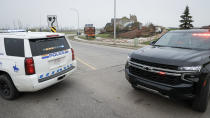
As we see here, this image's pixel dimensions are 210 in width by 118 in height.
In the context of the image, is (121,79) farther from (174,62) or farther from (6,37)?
(6,37)

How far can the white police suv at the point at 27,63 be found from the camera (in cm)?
328

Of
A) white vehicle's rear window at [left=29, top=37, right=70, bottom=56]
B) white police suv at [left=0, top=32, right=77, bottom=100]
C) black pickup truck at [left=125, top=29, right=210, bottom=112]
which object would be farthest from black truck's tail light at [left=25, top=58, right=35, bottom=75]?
black pickup truck at [left=125, top=29, right=210, bottom=112]

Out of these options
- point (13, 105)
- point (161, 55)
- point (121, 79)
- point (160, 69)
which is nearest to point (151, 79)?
point (160, 69)

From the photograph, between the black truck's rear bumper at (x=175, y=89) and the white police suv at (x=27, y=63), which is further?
the white police suv at (x=27, y=63)

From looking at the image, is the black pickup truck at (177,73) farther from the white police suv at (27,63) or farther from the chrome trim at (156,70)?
the white police suv at (27,63)

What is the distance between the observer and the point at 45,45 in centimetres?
369

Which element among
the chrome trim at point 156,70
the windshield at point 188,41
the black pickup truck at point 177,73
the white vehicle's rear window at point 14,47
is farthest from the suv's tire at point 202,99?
the white vehicle's rear window at point 14,47

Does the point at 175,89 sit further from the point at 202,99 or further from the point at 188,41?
the point at 188,41

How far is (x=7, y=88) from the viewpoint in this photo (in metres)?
3.70

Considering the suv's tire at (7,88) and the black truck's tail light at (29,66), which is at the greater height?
the black truck's tail light at (29,66)

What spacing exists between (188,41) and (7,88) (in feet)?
16.4

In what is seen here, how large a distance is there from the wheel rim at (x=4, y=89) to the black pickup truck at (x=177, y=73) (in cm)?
317

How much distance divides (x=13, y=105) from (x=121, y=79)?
3.31 meters

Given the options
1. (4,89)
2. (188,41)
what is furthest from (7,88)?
(188,41)
